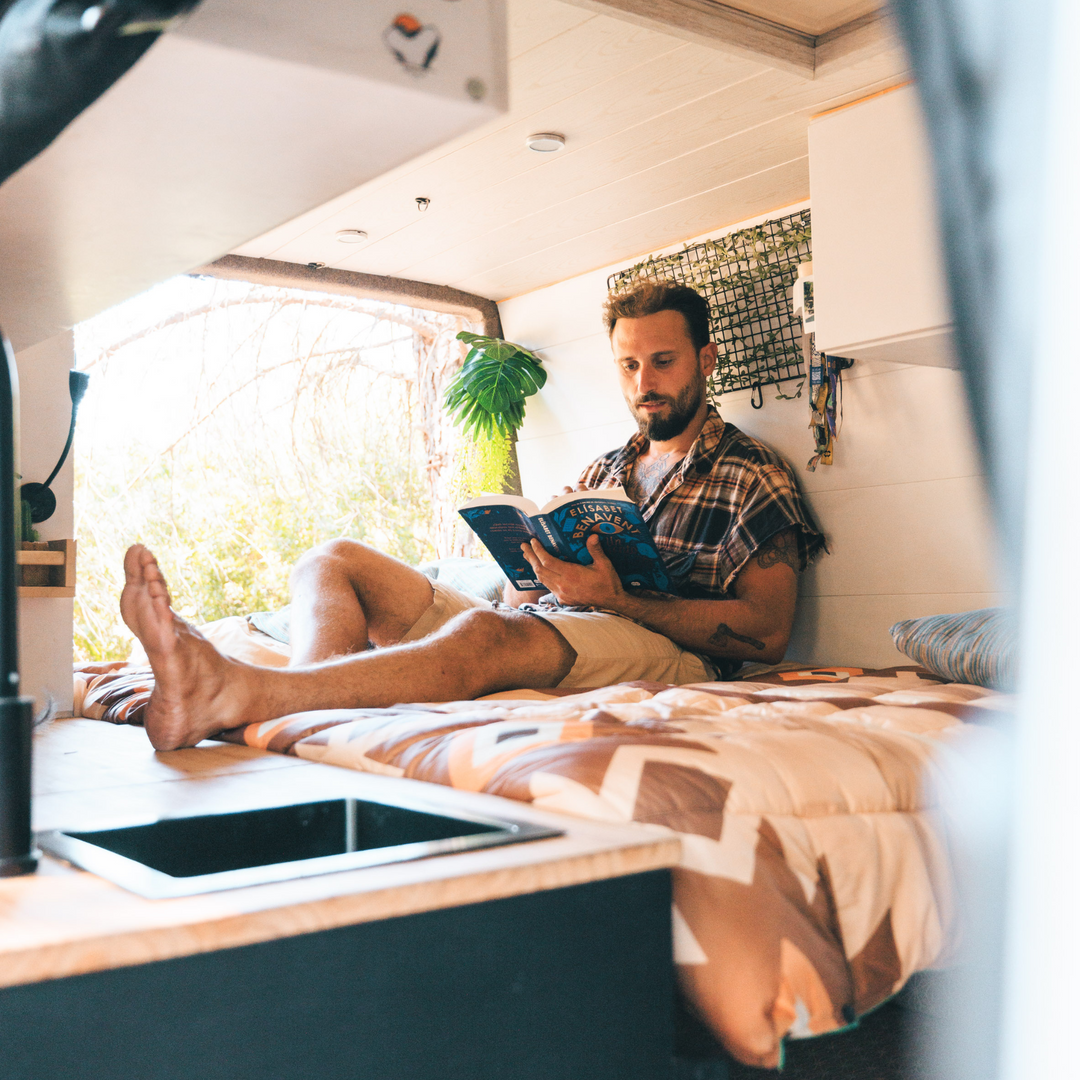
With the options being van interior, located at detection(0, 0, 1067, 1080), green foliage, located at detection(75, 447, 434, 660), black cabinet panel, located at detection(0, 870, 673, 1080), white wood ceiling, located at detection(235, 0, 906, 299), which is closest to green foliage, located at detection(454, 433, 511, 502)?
white wood ceiling, located at detection(235, 0, 906, 299)

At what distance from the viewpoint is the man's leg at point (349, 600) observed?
1.96 metres

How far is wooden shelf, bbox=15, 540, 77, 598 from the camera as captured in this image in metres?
1.84

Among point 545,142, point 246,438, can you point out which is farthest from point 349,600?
point 246,438

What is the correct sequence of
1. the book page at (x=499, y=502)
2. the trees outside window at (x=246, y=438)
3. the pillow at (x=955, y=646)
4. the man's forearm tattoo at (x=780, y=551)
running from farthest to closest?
the trees outside window at (x=246, y=438)
the man's forearm tattoo at (x=780, y=551)
the book page at (x=499, y=502)
the pillow at (x=955, y=646)

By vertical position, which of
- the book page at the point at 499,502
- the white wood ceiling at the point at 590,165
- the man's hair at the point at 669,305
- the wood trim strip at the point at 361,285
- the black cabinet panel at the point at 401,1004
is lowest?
the black cabinet panel at the point at 401,1004

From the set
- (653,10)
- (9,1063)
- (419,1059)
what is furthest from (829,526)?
(9,1063)

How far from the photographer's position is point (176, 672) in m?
1.35

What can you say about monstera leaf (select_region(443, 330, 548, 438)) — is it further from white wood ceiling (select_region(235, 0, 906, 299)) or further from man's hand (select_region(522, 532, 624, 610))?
man's hand (select_region(522, 532, 624, 610))

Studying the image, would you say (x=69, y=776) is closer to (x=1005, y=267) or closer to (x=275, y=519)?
(x=1005, y=267)

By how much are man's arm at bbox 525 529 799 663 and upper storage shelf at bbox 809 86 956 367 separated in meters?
0.56

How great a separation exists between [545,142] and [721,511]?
96 centimetres

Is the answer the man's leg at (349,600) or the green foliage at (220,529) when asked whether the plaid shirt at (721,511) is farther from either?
the green foliage at (220,529)

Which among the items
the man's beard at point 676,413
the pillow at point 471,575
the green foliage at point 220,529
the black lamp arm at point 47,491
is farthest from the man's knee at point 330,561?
the green foliage at point 220,529

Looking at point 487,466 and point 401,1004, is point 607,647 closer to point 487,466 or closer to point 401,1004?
point 401,1004
